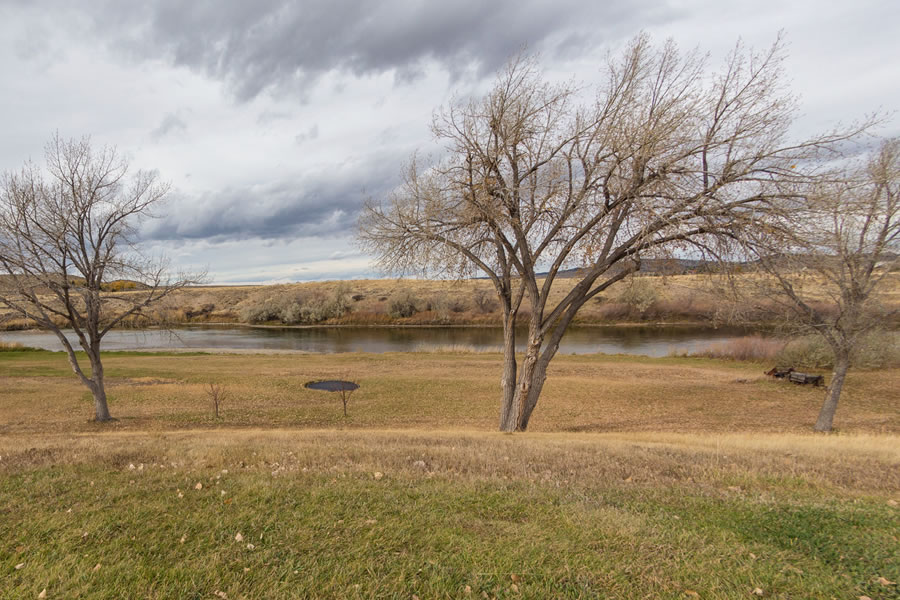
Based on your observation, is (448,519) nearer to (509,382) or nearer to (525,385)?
(525,385)

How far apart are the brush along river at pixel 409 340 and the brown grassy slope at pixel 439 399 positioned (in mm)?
12705

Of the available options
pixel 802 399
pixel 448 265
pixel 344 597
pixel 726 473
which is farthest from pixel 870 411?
pixel 344 597

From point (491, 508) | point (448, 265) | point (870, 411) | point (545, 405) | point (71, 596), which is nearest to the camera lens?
point (71, 596)

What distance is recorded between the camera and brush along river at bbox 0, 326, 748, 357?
4144 cm

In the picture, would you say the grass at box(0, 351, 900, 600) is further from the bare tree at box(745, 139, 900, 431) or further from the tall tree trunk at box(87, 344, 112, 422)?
the tall tree trunk at box(87, 344, 112, 422)

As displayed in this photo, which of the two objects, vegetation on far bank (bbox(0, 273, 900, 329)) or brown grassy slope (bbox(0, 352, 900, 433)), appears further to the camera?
vegetation on far bank (bbox(0, 273, 900, 329))

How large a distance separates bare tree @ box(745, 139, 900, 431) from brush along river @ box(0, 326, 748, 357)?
75.8 ft

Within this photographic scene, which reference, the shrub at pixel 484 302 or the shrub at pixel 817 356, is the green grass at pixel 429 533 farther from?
the shrub at pixel 484 302

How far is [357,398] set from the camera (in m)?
19.4

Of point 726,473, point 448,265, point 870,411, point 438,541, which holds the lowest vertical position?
point 870,411

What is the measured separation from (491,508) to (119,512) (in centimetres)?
374

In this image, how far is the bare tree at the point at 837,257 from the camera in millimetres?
8094

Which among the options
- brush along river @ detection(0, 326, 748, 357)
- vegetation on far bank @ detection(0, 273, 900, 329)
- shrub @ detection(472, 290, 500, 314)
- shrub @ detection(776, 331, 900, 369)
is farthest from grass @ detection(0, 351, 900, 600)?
shrub @ detection(472, 290, 500, 314)

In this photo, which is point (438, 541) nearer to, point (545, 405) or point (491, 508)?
point (491, 508)
